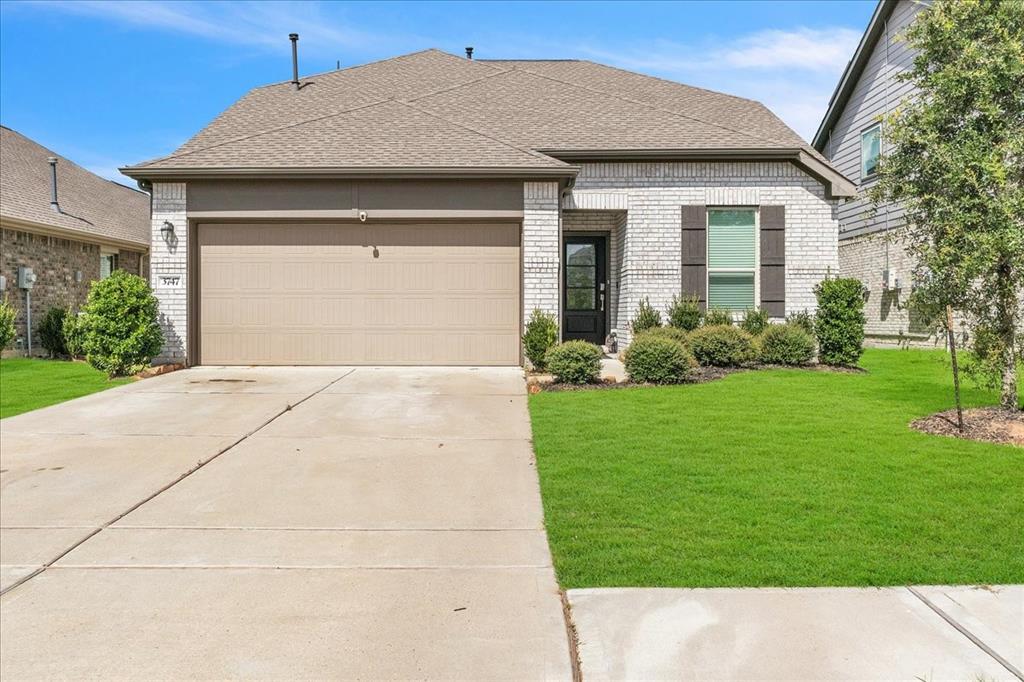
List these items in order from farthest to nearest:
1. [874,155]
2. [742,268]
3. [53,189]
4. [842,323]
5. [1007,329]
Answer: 1. [53,189]
2. [874,155]
3. [742,268]
4. [842,323]
5. [1007,329]

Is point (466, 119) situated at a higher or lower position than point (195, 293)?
higher

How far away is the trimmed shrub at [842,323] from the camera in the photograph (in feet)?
37.3

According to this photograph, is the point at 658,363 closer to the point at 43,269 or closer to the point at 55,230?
the point at 55,230

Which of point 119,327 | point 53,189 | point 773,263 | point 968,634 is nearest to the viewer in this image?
point 968,634

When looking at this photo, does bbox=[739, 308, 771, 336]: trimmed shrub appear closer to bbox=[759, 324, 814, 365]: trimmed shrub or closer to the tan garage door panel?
bbox=[759, 324, 814, 365]: trimmed shrub

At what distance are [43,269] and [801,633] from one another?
20.5 metres

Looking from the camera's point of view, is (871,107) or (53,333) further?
(871,107)

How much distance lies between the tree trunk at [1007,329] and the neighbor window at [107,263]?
71.0ft

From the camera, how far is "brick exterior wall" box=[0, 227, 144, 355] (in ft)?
54.4

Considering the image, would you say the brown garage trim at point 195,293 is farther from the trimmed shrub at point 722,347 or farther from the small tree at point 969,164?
the small tree at point 969,164

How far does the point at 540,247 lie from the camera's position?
12047mm

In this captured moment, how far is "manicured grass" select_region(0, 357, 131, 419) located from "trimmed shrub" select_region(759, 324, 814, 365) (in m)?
10.6

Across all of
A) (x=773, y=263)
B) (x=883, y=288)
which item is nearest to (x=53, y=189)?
(x=773, y=263)

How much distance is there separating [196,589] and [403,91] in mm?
14711
